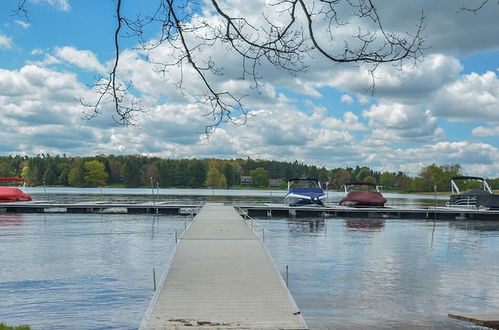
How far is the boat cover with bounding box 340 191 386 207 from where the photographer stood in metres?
47.0

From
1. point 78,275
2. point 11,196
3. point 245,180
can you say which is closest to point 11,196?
point 11,196

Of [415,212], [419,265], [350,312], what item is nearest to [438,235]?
[419,265]

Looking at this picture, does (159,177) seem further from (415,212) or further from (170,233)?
(170,233)

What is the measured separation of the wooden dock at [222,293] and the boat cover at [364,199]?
3234cm

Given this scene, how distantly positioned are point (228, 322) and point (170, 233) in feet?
64.7

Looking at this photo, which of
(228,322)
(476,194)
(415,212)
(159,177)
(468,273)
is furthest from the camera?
(159,177)

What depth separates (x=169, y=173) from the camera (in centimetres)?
13538

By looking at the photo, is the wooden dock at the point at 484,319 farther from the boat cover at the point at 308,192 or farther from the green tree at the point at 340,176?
the green tree at the point at 340,176

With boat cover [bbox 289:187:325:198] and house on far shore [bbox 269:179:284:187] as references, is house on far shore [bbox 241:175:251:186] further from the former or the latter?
boat cover [bbox 289:187:325:198]

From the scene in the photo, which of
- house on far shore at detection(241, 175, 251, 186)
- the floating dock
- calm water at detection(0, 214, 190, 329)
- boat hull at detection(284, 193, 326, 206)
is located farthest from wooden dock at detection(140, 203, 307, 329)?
house on far shore at detection(241, 175, 251, 186)

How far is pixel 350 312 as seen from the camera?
11.8 meters

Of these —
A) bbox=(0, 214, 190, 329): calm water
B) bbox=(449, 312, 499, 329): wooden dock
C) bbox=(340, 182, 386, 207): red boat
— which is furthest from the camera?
bbox=(340, 182, 386, 207): red boat

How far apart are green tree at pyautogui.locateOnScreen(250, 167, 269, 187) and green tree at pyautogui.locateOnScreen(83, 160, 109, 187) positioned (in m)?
41.2

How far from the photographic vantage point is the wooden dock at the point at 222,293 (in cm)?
875
